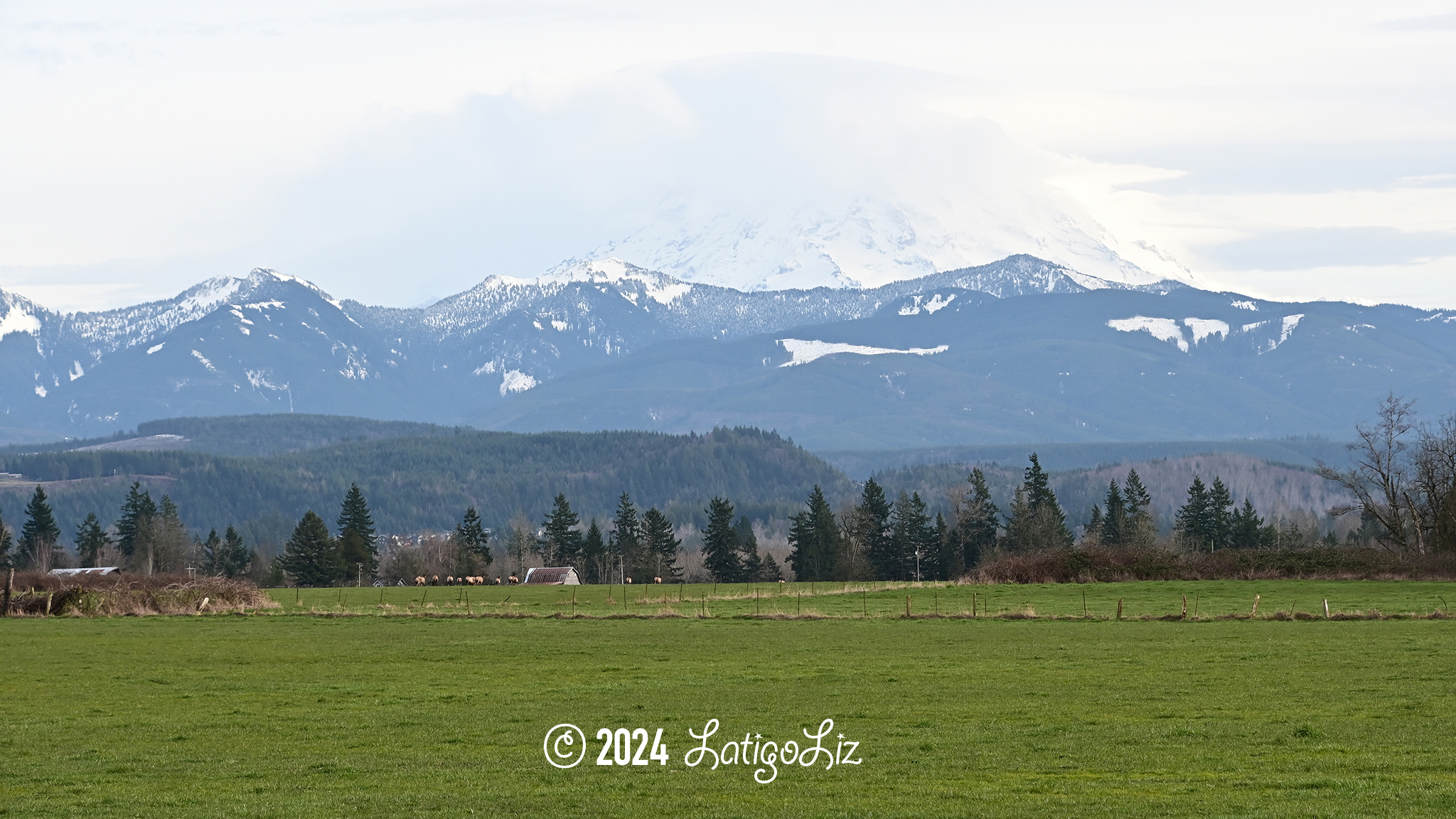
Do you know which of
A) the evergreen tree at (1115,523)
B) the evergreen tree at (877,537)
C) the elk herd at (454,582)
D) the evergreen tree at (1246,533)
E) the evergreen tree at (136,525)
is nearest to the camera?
the evergreen tree at (1246,533)

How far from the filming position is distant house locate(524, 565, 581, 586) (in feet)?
506

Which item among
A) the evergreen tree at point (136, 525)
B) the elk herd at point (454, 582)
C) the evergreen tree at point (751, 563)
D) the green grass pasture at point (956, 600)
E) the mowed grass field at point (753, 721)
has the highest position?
the evergreen tree at point (136, 525)

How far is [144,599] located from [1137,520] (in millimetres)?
97470

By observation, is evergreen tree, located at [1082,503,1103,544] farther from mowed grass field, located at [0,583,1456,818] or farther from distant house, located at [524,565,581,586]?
mowed grass field, located at [0,583,1456,818]

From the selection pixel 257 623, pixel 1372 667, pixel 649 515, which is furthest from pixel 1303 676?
pixel 649 515

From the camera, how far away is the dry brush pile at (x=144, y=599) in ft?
261

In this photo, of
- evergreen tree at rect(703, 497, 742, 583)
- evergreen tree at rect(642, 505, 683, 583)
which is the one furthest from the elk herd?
evergreen tree at rect(703, 497, 742, 583)

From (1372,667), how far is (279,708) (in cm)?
2850

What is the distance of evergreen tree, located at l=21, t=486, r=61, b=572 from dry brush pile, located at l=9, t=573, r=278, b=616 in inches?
3163

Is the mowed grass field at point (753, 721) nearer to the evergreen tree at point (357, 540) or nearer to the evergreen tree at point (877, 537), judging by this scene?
the evergreen tree at point (877, 537)

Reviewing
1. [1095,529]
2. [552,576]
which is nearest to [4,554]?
[552,576]

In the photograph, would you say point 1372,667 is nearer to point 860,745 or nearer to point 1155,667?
point 1155,667

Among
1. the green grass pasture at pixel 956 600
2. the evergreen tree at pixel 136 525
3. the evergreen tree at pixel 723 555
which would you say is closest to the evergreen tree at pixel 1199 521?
the evergreen tree at pixel 723 555

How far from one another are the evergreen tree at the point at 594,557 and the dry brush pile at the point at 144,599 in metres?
72.2
